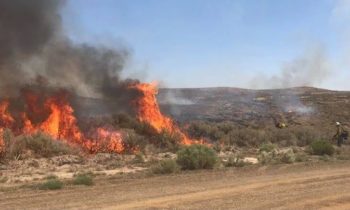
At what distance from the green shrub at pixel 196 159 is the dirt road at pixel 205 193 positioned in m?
2.50

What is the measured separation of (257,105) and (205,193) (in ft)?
203

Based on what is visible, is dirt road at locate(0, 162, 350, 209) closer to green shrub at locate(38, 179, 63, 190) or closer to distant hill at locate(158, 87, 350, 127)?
green shrub at locate(38, 179, 63, 190)

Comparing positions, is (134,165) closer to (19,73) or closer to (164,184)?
(164,184)

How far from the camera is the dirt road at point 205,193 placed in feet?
42.9

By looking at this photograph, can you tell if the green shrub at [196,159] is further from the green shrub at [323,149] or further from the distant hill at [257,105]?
the distant hill at [257,105]

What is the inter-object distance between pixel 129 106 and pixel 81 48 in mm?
5576

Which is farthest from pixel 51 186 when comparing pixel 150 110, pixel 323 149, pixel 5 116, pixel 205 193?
pixel 150 110

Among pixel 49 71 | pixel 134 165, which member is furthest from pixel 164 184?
pixel 49 71

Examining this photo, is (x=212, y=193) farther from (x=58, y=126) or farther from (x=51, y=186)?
(x=58, y=126)

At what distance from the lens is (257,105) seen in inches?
3002

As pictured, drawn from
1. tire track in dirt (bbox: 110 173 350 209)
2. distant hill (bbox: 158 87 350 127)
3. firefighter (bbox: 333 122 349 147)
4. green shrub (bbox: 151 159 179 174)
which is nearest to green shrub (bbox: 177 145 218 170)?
green shrub (bbox: 151 159 179 174)

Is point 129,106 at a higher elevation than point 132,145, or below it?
higher

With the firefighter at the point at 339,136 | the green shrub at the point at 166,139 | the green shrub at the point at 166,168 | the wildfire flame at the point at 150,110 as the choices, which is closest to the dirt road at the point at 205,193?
the green shrub at the point at 166,168

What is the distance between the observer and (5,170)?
24.9 metres
